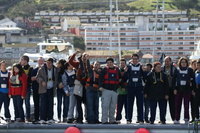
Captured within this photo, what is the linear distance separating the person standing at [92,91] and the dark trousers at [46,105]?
807 mm

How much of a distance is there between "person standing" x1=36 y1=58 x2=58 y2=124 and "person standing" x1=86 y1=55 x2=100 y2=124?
0.74m

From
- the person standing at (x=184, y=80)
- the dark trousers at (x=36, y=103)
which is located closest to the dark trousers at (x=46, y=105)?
the dark trousers at (x=36, y=103)

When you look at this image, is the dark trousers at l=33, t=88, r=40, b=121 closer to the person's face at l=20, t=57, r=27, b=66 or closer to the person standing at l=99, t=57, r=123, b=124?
the person's face at l=20, t=57, r=27, b=66

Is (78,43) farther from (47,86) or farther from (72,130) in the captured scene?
(72,130)

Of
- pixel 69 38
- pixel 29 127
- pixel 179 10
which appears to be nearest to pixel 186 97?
pixel 29 127

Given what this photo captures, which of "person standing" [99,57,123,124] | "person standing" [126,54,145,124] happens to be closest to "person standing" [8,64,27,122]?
"person standing" [99,57,123,124]

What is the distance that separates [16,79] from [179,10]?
126m

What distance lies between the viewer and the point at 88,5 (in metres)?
A: 146

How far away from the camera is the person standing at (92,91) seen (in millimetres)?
12602

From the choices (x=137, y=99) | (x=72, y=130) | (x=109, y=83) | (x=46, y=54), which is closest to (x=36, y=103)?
(x=72, y=130)

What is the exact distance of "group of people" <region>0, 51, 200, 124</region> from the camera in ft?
41.3

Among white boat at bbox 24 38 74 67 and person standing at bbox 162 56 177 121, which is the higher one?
person standing at bbox 162 56 177 121

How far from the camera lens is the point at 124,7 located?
142125mm

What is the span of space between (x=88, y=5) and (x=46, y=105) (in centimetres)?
13439
